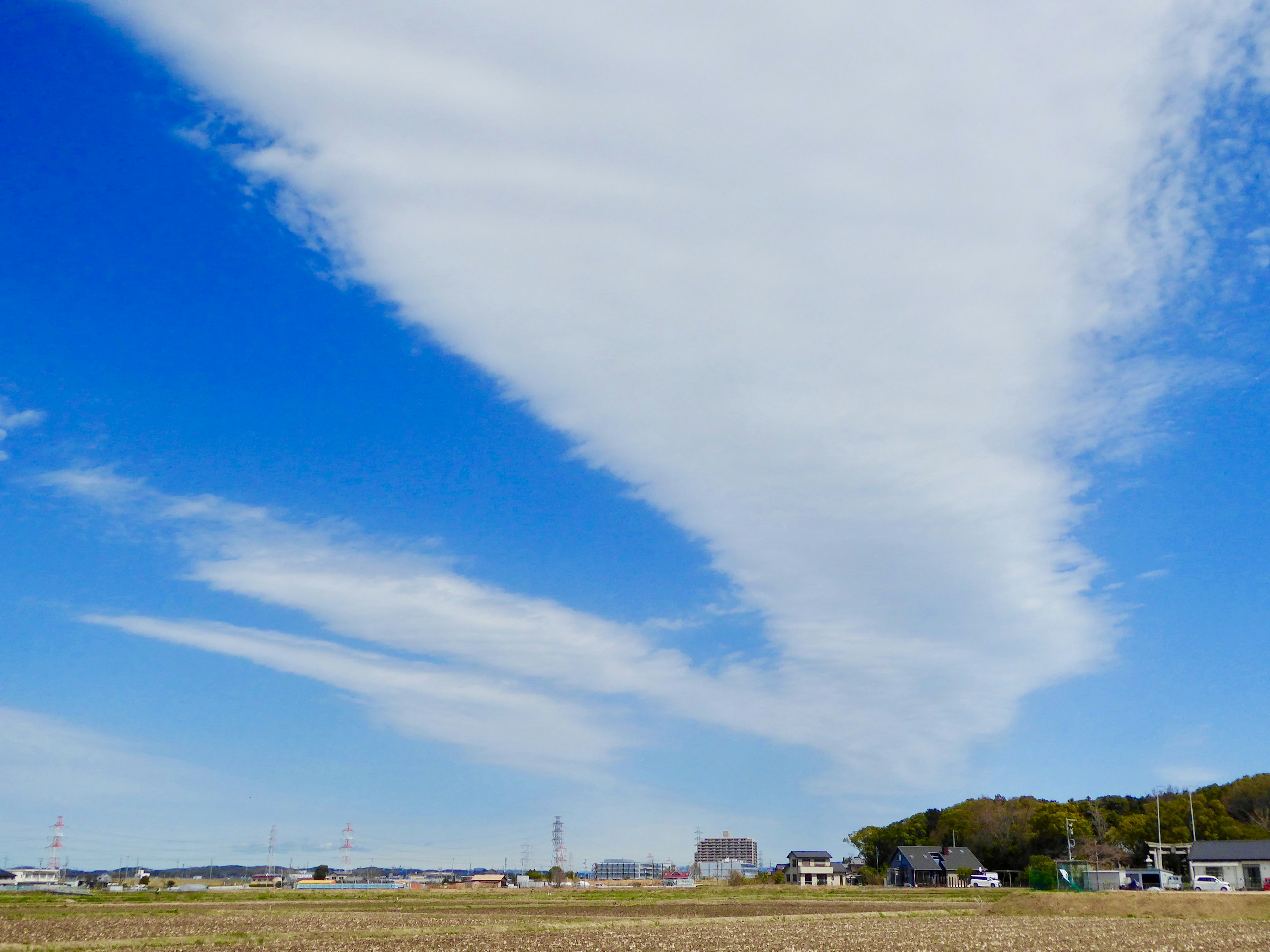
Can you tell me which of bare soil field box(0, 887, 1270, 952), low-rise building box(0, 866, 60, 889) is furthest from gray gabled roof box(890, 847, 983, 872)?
low-rise building box(0, 866, 60, 889)

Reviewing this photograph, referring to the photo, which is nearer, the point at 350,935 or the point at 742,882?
the point at 350,935

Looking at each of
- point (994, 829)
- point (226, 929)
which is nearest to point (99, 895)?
point (226, 929)

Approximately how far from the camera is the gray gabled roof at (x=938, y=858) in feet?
376

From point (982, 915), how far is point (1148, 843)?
6707 centimetres

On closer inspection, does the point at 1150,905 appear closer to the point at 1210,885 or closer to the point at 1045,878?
the point at 1210,885

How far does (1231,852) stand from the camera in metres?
78.6

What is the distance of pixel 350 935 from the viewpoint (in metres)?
34.4

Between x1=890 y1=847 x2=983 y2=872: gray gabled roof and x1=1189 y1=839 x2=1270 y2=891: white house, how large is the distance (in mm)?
36335

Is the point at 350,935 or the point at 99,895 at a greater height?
the point at 350,935

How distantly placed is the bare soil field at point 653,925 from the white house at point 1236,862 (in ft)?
80.2

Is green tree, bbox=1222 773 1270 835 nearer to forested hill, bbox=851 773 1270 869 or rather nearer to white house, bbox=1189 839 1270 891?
forested hill, bbox=851 773 1270 869

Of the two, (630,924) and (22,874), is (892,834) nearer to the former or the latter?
(630,924)

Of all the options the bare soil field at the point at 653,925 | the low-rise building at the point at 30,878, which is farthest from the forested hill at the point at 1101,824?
the low-rise building at the point at 30,878

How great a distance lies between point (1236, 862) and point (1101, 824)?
35.5 meters
